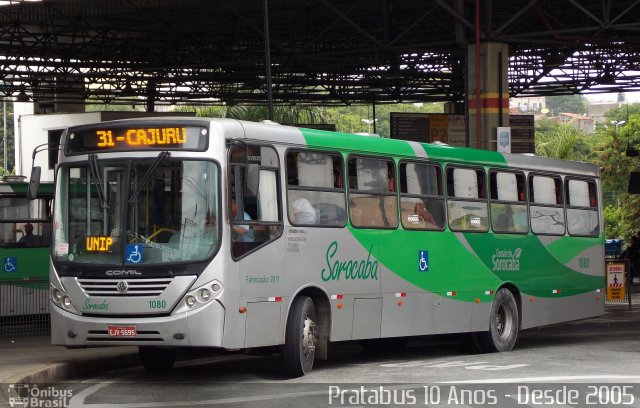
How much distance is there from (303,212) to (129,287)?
8.56 ft

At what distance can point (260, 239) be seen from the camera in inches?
554

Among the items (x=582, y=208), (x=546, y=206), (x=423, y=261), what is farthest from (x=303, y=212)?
(x=582, y=208)

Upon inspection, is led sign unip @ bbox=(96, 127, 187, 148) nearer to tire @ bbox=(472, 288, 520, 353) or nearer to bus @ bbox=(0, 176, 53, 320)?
tire @ bbox=(472, 288, 520, 353)

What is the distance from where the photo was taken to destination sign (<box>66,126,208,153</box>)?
1366cm

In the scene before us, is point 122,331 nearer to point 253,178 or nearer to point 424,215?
point 253,178

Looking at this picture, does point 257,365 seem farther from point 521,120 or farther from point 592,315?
point 521,120

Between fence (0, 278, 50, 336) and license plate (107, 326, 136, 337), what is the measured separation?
416 inches

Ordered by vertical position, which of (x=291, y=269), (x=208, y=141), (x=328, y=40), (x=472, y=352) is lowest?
(x=472, y=352)

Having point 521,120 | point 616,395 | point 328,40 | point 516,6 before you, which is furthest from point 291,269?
point 521,120

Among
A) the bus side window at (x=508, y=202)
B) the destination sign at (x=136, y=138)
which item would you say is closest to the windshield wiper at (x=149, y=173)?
the destination sign at (x=136, y=138)

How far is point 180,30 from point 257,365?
22.3 meters

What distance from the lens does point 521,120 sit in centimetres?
4612

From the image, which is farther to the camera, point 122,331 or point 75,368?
point 75,368

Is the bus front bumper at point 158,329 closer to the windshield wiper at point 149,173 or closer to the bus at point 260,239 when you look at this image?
the bus at point 260,239
